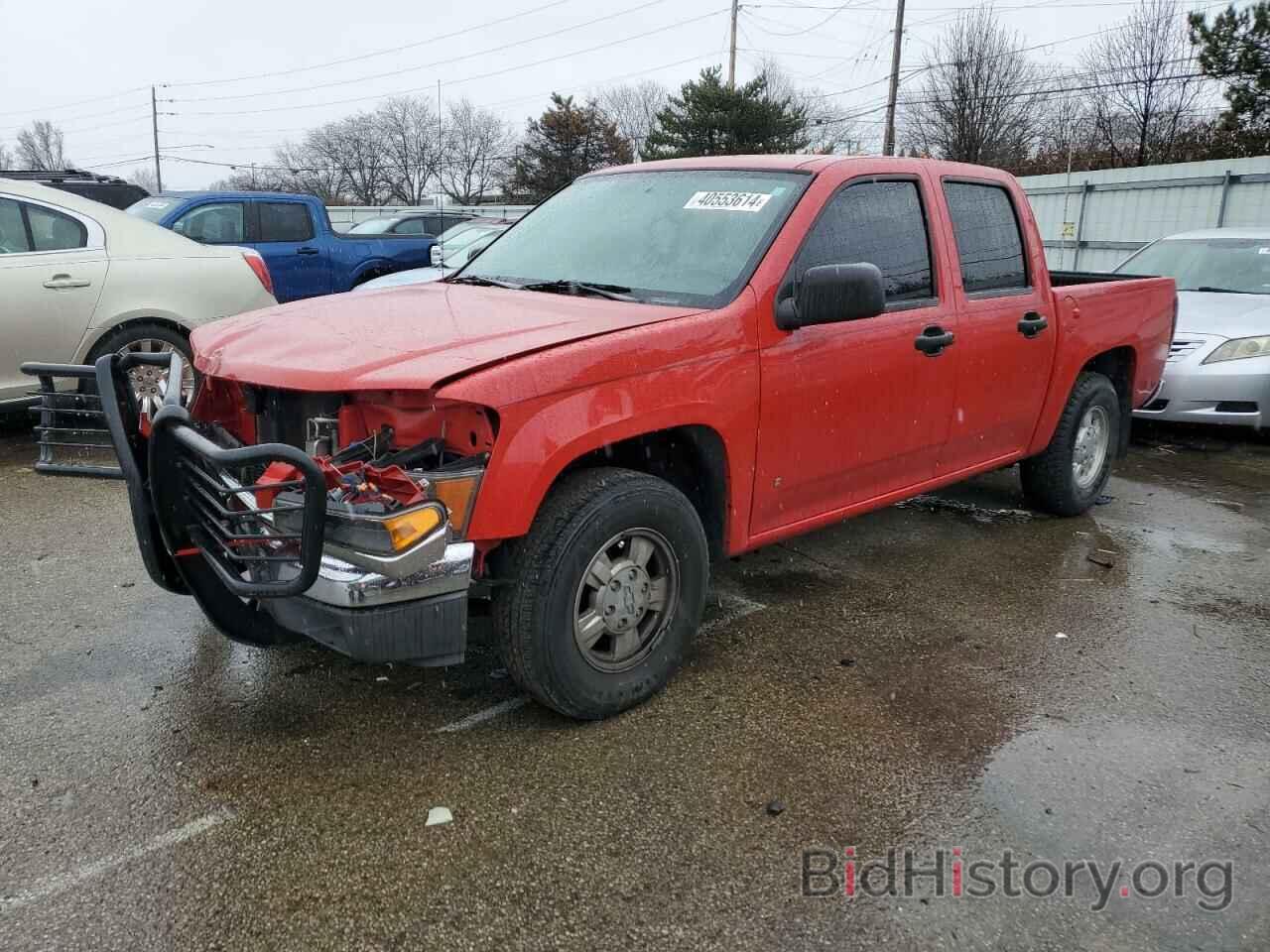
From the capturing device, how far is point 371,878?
7.99 feet

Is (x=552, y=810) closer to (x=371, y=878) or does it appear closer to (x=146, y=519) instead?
(x=371, y=878)

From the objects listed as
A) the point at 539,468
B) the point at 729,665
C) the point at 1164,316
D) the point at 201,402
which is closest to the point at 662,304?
the point at 539,468

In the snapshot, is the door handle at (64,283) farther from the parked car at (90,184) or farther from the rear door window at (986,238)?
the parked car at (90,184)

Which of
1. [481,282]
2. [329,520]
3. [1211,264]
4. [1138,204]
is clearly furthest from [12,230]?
[1138,204]

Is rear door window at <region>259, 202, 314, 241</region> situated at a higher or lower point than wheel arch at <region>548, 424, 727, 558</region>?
higher

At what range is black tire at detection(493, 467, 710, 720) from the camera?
112 inches

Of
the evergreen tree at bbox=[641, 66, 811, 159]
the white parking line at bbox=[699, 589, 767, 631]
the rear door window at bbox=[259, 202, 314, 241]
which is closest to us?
the white parking line at bbox=[699, 589, 767, 631]

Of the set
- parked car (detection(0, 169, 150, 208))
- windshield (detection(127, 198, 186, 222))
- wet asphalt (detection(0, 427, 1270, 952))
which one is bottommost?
wet asphalt (detection(0, 427, 1270, 952))

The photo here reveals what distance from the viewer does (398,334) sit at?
3064mm

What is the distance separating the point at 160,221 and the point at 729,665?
933cm

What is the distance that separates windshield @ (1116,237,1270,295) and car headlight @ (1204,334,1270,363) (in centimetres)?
118

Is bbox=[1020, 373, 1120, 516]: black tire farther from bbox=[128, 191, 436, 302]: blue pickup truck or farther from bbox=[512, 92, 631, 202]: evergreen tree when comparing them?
bbox=[512, 92, 631, 202]: evergreen tree

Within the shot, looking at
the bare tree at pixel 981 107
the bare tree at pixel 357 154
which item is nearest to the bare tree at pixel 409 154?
the bare tree at pixel 357 154

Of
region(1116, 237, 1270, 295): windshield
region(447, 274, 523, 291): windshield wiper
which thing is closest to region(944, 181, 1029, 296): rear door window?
region(447, 274, 523, 291): windshield wiper
